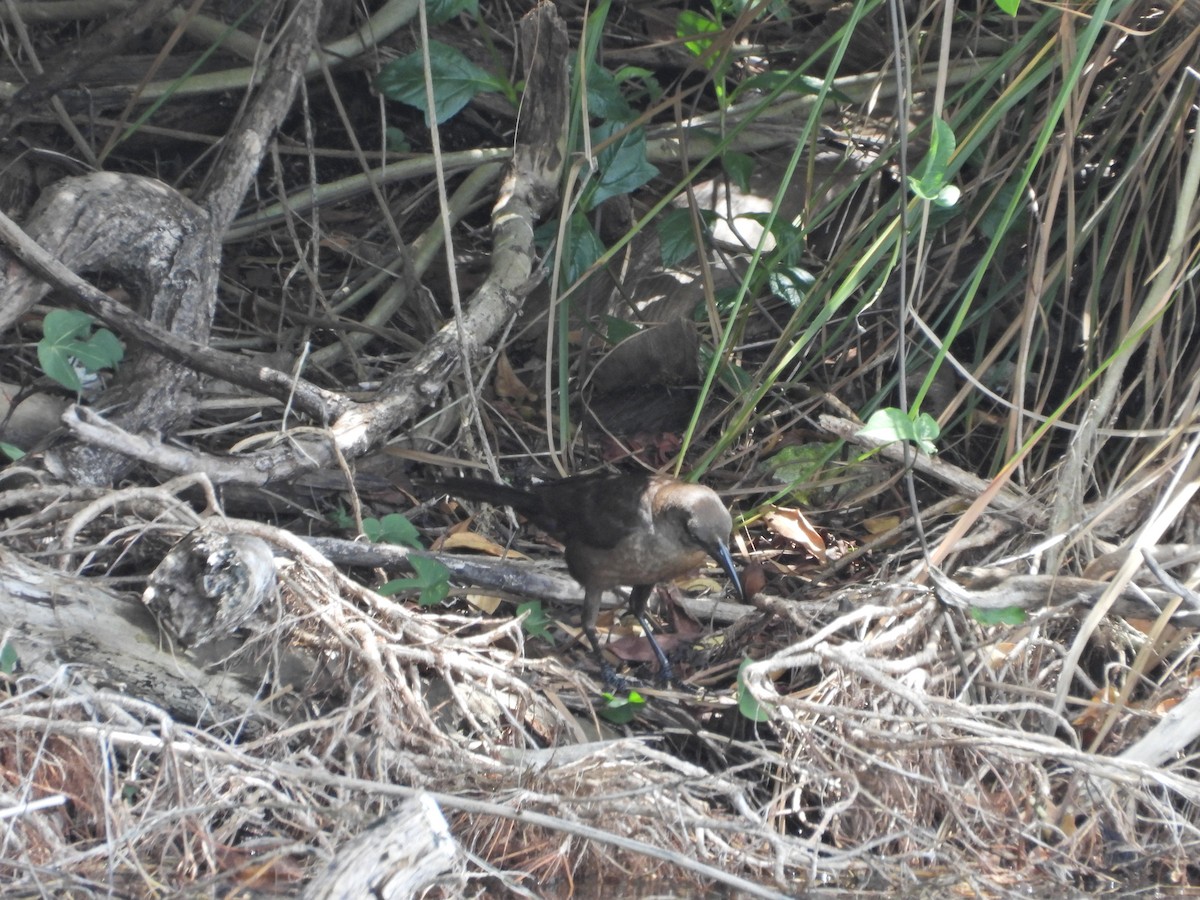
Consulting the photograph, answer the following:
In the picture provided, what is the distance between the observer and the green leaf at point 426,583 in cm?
308

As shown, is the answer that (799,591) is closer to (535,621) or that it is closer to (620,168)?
(535,621)

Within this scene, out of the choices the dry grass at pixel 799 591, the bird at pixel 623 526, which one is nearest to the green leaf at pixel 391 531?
the dry grass at pixel 799 591

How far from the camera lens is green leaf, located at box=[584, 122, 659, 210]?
3982mm

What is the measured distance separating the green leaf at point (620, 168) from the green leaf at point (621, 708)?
63.9 inches

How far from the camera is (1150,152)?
365cm

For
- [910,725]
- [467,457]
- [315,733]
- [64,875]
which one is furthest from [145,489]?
[910,725]

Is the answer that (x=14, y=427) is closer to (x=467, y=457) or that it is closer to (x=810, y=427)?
(x=467, y=457)

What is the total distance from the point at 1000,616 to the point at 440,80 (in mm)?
2364

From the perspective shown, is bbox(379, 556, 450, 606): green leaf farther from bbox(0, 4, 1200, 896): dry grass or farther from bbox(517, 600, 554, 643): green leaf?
bbox(517, 600, 554, 643): green leaf

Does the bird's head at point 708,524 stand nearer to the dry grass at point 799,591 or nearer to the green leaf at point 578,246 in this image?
the dry grass at point 799,591

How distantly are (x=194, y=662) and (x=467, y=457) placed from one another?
1.56 m

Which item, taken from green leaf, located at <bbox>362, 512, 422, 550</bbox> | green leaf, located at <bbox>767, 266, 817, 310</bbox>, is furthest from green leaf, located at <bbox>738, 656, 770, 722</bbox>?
green leaf, located at <bbox>767, 266, 817, 310</bbox>

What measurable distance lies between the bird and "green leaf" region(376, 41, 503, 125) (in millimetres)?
1201

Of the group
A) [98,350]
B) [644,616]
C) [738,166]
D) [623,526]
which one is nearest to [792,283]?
[738,166]
